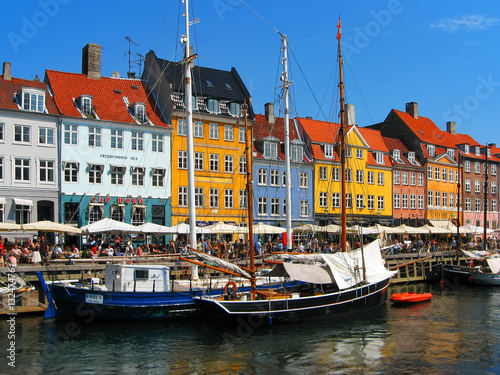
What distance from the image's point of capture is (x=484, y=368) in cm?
1914

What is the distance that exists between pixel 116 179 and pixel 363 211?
28.4 m

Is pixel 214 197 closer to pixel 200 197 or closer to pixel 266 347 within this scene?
pixel 200 197

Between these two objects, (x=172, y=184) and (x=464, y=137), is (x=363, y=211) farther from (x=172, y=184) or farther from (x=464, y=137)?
(x=464, y=137)

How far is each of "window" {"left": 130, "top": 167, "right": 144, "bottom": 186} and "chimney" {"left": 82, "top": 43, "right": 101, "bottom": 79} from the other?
9274 mm

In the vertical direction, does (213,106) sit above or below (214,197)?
above

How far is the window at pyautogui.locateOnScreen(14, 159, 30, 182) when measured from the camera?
132 ft

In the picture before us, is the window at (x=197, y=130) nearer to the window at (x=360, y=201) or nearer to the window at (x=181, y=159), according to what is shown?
the window at (x=181, y=159)

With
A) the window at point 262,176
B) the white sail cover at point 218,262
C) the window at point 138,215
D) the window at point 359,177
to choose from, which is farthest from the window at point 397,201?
the white sail cover at point 218,262

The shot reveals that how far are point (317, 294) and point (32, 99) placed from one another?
26.3 metres

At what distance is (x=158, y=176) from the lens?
4631 cm

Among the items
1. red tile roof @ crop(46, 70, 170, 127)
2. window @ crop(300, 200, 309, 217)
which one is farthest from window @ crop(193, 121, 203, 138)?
window @ crop(300, 200, 309, 217)

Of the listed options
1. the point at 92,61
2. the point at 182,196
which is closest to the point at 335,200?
the point at 182,196

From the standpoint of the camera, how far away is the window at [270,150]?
53.6 m

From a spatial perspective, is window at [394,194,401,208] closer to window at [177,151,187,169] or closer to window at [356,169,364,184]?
window at [356,169,364,184]
